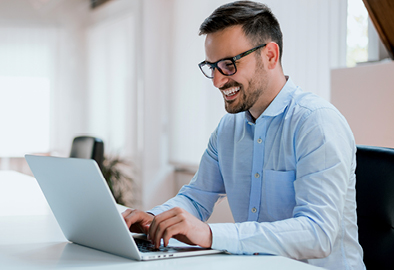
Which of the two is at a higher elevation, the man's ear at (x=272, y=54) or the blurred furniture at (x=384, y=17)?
the blurred furniture at (x=384, y=17)

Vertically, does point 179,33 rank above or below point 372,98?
above

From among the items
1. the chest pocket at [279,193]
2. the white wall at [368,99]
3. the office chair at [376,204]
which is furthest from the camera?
the white wall at [368,99]

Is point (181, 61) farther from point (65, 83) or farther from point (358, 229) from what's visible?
point (358, 229)

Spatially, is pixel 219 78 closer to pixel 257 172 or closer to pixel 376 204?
pixel 257 172

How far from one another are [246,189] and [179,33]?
3324 millimetres

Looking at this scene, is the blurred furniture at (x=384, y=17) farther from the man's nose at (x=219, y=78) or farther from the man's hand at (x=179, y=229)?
the man's hand at (x=179, y=229)

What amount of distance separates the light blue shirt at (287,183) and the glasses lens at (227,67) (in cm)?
17

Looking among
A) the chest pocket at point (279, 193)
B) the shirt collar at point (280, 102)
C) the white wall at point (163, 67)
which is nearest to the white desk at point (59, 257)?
the chest pocket at point (279, 193)

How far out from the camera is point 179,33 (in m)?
4.59

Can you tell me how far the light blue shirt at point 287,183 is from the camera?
3.51ft

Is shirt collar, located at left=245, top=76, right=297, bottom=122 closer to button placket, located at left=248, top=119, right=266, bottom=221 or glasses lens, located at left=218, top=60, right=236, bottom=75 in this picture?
button placket, located at left=248, top=119, right=266, bottom=221

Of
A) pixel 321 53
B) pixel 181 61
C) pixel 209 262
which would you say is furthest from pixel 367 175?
pixel 181 61

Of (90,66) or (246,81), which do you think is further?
(90,66)

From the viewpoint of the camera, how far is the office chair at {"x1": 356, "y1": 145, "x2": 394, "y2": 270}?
1.21 m
